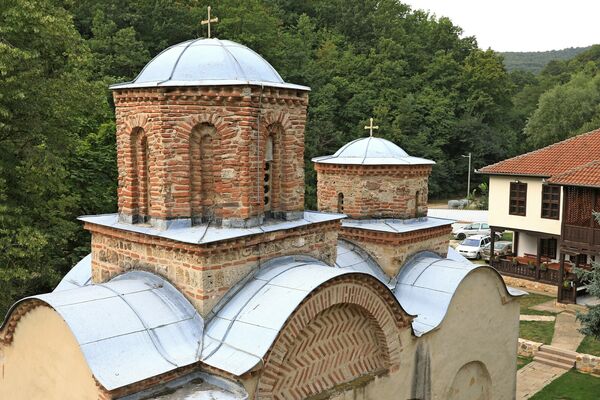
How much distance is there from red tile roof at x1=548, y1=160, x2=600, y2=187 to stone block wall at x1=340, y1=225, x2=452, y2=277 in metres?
8.65

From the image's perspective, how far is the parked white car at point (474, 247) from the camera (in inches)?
1059

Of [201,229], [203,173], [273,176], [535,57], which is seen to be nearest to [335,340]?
[201,229]

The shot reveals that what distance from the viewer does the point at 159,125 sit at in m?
7.70

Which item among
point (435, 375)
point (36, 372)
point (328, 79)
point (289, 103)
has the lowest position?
point (435, 375)

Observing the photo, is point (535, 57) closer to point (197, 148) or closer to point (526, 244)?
point (526, 244)

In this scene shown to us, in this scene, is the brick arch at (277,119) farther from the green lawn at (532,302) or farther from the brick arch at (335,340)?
the green lawn at (532,302)

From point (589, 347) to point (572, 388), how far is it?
9.44ft

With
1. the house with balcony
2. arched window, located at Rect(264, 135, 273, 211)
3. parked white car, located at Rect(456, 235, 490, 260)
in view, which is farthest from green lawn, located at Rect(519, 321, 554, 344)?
arched window, located at Rect(264, 135, 273, 211)

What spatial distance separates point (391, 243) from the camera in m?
11.2

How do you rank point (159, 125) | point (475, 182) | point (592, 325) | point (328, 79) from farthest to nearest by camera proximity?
point (475, 182) → point (328, 79) → point (592, 325) → point (159, 125)

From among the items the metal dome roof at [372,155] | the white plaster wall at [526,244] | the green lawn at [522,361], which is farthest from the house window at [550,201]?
the metal dome roof at [372,155]

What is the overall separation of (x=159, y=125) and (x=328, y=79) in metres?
35.8

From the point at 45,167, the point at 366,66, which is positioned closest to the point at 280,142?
the point at 45,167

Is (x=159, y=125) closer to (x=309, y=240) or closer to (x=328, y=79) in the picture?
(x=309, y=240)
